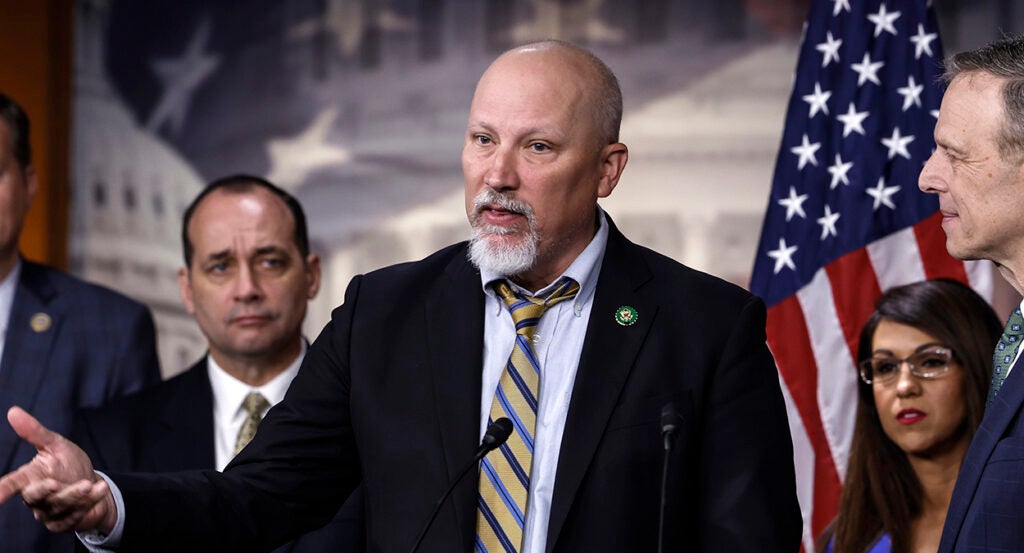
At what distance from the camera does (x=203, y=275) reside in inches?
147

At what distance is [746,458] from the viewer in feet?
7.39

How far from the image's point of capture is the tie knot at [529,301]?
8.02 feet

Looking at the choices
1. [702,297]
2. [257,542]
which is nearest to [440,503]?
[257,542]

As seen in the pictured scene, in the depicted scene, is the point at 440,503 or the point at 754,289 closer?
the point at 440,503

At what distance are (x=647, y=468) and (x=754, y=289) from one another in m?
1.83

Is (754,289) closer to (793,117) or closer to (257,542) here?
(793,117)

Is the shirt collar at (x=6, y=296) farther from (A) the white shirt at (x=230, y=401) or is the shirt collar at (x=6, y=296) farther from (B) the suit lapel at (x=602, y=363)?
(B) the suit lapel at (x=602, y=363)

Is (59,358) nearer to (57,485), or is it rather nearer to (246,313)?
(246,313)

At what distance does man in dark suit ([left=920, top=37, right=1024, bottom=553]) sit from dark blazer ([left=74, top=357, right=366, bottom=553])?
6.47 feet

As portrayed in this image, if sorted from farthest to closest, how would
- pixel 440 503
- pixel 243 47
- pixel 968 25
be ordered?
pixel 243 47 → pixel 968 25 → pixel 440 503

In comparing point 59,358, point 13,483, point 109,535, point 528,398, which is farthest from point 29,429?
point 59,358

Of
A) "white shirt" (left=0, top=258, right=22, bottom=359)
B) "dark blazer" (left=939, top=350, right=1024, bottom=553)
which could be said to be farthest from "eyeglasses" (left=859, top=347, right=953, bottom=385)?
"white shirt" (left=0, top=258, right=22, bottom=359)

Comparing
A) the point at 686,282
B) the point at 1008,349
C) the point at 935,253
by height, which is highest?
the point at 935,253

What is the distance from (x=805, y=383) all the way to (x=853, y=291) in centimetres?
29
